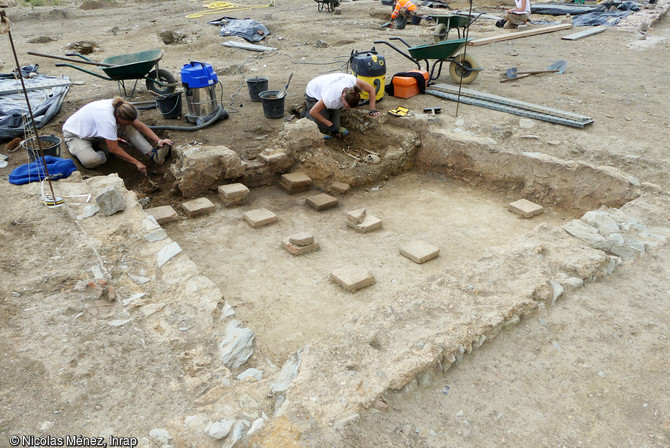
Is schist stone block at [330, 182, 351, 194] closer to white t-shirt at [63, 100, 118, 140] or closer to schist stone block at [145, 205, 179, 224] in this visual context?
schist stone block at [145, 205, 179, 224]

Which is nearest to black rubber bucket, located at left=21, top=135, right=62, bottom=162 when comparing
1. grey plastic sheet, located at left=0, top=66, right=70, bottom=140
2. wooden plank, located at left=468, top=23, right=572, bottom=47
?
grey plastic sheet, located at left=0, top=66, right=70, bottom=140

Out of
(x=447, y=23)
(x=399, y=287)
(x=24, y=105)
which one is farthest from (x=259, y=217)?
(x=447, y=23)

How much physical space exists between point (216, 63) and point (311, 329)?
8.11 metres

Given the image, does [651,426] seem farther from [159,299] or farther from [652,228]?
[159,299]

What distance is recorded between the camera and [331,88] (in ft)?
19.6

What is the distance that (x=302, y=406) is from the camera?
83.2 inches

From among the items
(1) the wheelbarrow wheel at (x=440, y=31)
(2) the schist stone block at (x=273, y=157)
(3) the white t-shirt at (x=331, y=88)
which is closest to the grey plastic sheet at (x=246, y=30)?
(1) the wheelbarrow wheel at (x=440, y=31)

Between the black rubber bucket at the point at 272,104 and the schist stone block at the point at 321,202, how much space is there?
1837 millimetres

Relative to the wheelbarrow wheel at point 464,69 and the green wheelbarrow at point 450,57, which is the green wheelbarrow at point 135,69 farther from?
the wheelbarrow wheel at point 464,69

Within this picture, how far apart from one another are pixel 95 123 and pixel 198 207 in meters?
1.66

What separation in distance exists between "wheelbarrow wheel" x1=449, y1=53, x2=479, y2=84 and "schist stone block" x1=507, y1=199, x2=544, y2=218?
322 centimetres

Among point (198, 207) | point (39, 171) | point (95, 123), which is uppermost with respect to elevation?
point (95, 123)

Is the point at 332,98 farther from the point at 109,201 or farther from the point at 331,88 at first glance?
the point at 109,201

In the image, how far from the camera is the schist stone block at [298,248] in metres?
4.34
